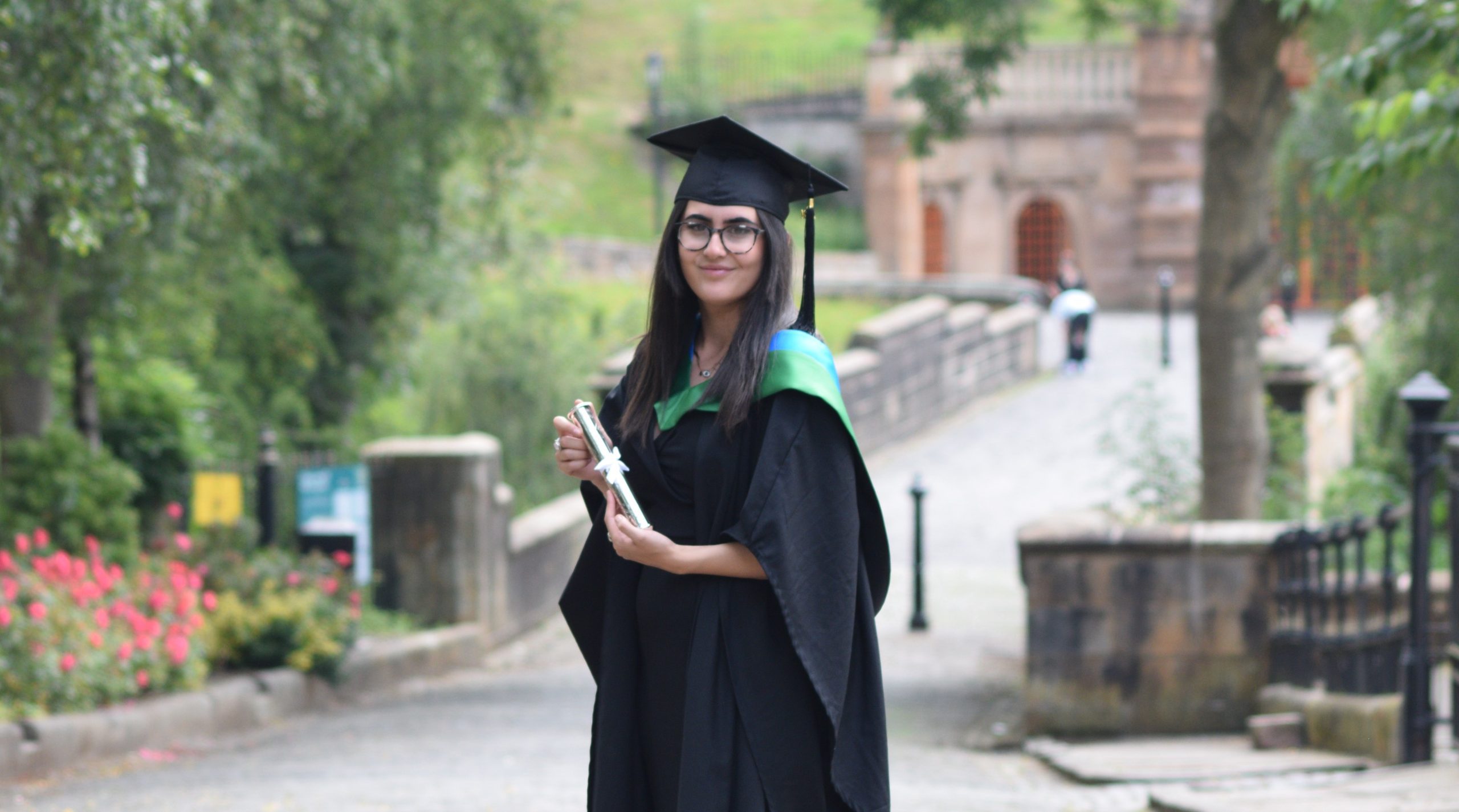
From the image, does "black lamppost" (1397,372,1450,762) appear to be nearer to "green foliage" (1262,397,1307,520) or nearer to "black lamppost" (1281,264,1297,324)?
"green foliage" (1262,397,1307,520)

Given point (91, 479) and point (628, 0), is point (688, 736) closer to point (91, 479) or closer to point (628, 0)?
point (91, 479)

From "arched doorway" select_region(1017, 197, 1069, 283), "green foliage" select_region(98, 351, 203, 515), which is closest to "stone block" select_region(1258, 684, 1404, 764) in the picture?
"green foliage" select_region(98, 351, 203, 515)

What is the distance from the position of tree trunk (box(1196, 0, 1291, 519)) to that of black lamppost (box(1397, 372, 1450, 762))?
127 inches

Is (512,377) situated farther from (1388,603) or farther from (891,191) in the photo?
(891,191)

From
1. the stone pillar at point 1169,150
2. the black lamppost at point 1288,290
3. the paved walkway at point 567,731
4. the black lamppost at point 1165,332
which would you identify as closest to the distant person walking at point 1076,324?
the black lamppost at point 1165,332

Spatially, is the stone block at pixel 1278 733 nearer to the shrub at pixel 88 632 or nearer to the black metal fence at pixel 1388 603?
the black metal fence at pixel 1388 603

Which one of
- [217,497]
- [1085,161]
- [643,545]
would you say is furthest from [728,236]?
[1085,161]

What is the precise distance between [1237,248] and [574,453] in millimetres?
7968

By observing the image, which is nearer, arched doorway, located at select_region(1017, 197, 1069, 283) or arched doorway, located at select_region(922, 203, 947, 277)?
arched doorway, located at select_region(1017, 197, 1069, 283)

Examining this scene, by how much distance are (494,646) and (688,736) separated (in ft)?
33.1

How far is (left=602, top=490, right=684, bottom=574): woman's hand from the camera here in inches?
141

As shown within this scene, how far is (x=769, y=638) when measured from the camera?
368cm

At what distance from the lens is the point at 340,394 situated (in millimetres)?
19000

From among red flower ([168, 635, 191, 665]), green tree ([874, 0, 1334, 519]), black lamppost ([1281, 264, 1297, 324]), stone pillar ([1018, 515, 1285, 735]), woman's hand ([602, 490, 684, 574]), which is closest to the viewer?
woman's hand ([602, 490, 684, 574])
